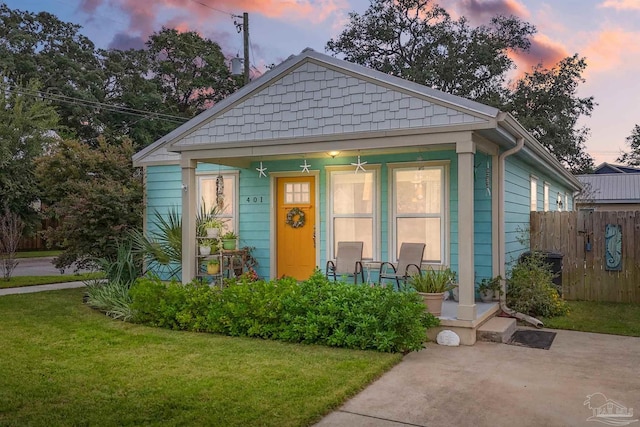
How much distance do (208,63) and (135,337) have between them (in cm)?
2551

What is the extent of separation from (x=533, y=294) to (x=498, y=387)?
3612mm

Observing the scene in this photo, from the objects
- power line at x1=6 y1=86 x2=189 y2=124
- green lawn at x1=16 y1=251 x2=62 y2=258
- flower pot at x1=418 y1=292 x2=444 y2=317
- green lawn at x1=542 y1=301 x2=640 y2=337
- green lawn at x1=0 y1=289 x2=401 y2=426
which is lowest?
green lawn at x1=542 y1=301 x2=640 y2=337

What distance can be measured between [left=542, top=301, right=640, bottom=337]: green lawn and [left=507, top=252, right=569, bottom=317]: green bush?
18 centimetres

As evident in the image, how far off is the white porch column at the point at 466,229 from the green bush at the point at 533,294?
1922 mm

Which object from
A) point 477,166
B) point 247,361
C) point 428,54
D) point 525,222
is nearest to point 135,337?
point 247,361

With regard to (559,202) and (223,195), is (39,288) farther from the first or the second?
(559,202)

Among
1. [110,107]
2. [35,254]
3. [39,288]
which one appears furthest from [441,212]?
[110,107]

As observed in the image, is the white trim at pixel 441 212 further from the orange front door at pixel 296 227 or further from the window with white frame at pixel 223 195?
the window with white frame at pixel 223 195

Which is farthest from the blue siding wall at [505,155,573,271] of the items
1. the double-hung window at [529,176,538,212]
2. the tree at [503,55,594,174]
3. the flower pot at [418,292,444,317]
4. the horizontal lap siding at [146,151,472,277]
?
the tree at [503,55,594,174]

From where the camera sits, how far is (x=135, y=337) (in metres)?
6.30

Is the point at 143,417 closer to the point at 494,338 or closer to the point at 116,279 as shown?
the point at 494,338

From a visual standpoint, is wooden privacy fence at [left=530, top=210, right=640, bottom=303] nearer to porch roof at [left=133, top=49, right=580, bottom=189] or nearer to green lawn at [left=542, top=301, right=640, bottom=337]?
green lawn at [left=542, top=301, right=640, bottom=337]

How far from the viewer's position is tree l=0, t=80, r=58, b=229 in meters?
19.8

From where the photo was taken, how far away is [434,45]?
24438 millimetres
